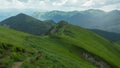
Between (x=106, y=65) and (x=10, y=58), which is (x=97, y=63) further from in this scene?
(x=10, y=58)

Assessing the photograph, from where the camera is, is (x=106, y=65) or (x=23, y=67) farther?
(x=106, y=65)

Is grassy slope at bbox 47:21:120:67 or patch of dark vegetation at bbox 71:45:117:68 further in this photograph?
grassy slope at bbox 47:21:120:67

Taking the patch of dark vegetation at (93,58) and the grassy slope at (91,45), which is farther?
the grassy slope at (91,45)

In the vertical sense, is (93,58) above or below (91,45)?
below

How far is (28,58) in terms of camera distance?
65625 mm

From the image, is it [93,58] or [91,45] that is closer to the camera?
[93,58]

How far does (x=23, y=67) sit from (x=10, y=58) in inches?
268

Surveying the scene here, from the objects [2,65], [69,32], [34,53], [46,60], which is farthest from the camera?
[69,32]

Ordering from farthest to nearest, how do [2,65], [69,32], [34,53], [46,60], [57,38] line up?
[69,32]
[57,38]
[34,53]
[46,60]
[2,65]

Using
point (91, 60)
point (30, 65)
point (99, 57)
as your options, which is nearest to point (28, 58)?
point (30, 65)

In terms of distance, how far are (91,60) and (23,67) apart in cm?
6674

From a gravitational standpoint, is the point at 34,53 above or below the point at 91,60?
above

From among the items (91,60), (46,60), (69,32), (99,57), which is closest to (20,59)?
(46,60)

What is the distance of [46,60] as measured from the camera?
221 ft
